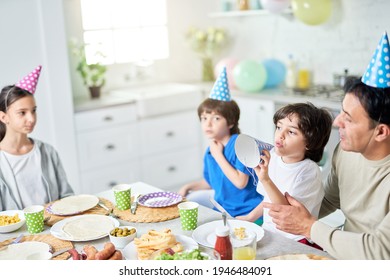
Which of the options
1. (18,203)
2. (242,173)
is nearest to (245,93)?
(242,173)

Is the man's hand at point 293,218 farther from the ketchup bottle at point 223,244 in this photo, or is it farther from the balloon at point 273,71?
the balloon at point 273,71

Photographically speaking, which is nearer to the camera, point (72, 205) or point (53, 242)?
point (53, 242)

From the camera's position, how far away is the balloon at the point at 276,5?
10.1 ft

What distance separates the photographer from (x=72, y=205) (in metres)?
1.67

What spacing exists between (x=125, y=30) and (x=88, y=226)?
7.78ft

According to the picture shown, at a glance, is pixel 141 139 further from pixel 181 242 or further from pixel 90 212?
pixel 181 242

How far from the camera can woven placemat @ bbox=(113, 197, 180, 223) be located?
4.98ft

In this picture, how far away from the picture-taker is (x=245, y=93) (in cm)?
310

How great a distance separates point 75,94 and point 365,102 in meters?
2.52

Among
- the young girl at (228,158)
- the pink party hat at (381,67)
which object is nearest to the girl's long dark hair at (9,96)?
the young girl at (228,158)

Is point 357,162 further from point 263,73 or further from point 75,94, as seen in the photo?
point 75,94

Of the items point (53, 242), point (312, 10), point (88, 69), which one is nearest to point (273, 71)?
point (312, 10)

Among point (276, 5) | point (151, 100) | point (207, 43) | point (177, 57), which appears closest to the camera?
point (276, 5)

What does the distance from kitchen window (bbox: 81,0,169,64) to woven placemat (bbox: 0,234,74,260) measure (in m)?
2.07
